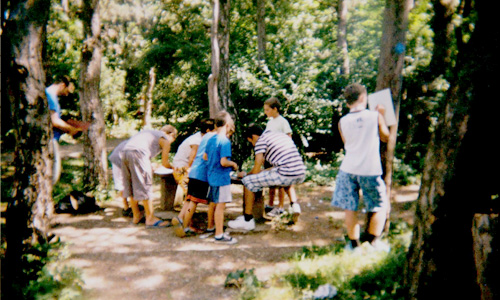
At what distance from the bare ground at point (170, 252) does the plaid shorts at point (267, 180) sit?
0.76 meters

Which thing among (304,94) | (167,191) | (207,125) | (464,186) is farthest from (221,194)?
(304,94)

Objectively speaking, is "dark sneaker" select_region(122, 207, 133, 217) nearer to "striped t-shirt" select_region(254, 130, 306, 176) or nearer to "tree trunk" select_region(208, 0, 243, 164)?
"striped t-shirt" select_region(254, 130, 306, 176)

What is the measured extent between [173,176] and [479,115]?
5015 millimetres

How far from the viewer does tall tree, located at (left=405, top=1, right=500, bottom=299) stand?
2.68 m

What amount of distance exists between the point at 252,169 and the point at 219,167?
0.65 meters

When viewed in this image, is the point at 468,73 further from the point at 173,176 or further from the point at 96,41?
the point at 96,41

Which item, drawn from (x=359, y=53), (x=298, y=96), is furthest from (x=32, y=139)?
(x=359, y=53)

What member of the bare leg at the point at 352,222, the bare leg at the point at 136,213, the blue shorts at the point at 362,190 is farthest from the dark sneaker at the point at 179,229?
the bare leg at the point at 352,222

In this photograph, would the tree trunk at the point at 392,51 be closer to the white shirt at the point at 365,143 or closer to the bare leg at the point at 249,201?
the white shirt at the point at 365,143

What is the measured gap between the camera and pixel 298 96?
10359mm

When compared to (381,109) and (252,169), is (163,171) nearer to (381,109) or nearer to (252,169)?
(252,169)

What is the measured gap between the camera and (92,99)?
293 inches

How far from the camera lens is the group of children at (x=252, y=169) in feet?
13.6

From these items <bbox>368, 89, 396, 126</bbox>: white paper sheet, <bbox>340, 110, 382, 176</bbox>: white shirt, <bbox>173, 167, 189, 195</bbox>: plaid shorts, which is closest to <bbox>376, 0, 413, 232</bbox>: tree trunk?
<bbox>368, 89, 396, 126</bbox>: white paper sheet
